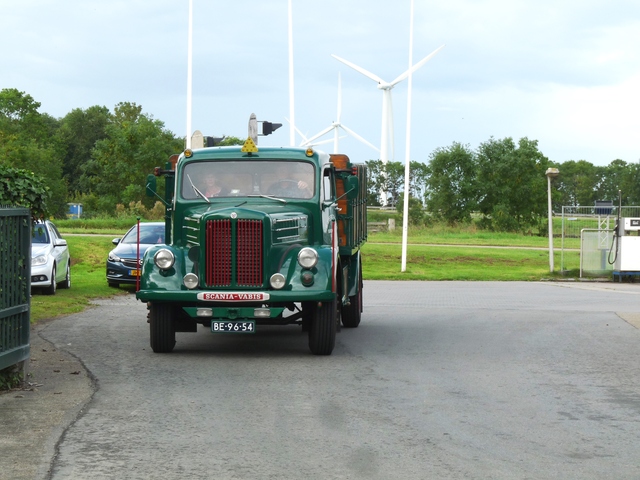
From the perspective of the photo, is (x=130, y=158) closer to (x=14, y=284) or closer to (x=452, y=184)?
(x=452, y=184)

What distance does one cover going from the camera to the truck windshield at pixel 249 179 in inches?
549

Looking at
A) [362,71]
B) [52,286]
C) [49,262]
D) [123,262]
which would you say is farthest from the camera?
[362,71]

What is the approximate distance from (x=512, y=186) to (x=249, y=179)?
212ft

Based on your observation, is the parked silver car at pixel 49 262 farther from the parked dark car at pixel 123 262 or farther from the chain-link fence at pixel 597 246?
the chain-link fence at pixel 597 246

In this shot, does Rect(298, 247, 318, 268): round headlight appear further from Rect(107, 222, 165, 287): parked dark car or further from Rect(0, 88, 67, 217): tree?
Rect(0, 88, 67, 217): tree

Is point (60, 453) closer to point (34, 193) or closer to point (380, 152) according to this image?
point (34, 193)

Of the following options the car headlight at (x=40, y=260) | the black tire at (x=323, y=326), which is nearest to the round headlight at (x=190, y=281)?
the black tire at (x=323, y=326)

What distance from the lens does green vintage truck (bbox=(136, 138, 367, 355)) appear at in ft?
41.0

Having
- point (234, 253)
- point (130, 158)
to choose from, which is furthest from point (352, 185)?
point (130, 158)

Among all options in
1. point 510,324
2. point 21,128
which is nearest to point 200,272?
point 510,324

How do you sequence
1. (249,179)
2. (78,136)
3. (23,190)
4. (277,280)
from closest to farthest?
1. (23,190)
2. (277,280)
3. (249,179)
4. (78,136)

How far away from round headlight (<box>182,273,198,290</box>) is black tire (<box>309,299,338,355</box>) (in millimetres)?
1416

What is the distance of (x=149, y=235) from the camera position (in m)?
26.5

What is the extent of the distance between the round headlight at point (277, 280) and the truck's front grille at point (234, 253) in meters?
0.18
